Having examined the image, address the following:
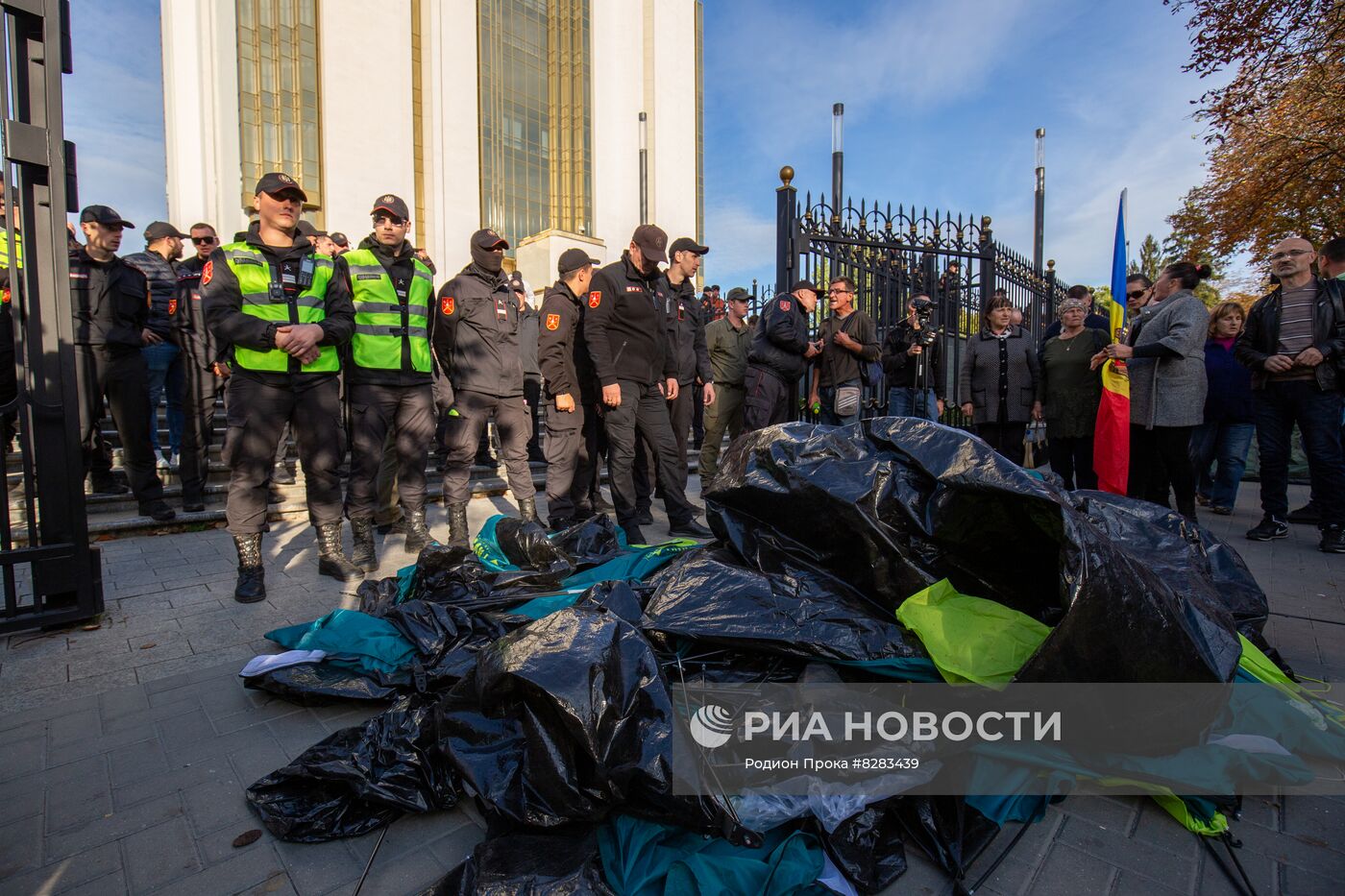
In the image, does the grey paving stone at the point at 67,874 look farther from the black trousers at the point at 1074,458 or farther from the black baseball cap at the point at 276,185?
the black trousers at the point at 1074,458

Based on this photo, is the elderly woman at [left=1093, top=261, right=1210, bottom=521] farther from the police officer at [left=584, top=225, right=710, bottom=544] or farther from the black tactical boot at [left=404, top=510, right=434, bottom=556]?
the black tactical boot at [left=404, top=510, right=434, bottom=556]

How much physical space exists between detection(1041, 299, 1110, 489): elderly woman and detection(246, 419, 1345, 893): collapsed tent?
3.30 m

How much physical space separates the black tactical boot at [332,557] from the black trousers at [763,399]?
355 cm

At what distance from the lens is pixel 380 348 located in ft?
14.0

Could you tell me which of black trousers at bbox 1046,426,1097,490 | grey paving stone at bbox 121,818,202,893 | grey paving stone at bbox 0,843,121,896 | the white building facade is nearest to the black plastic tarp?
grey paving stone at bbox 121,818,202,893

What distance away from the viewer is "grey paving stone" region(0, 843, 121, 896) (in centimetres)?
163

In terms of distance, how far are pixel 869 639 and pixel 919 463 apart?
0.65m

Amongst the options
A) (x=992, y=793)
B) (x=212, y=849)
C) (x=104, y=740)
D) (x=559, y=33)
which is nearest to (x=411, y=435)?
(x=104, y=740)

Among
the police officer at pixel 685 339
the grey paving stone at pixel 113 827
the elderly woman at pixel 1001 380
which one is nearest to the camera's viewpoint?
the grey paving stone at pixel 113 827

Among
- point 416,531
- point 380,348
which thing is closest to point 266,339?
point 380,348

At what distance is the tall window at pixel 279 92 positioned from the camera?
47.6 ft

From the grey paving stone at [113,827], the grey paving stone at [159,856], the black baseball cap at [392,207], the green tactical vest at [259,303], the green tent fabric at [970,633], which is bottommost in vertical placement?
the grey paving stone at [159,856]

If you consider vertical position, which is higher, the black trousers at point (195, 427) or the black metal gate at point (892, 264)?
the black metal gate at point (892, 264)

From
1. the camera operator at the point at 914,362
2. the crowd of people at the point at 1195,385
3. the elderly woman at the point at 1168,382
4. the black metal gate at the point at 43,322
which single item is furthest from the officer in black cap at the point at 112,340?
the elderly woman at the point at 1168,382
